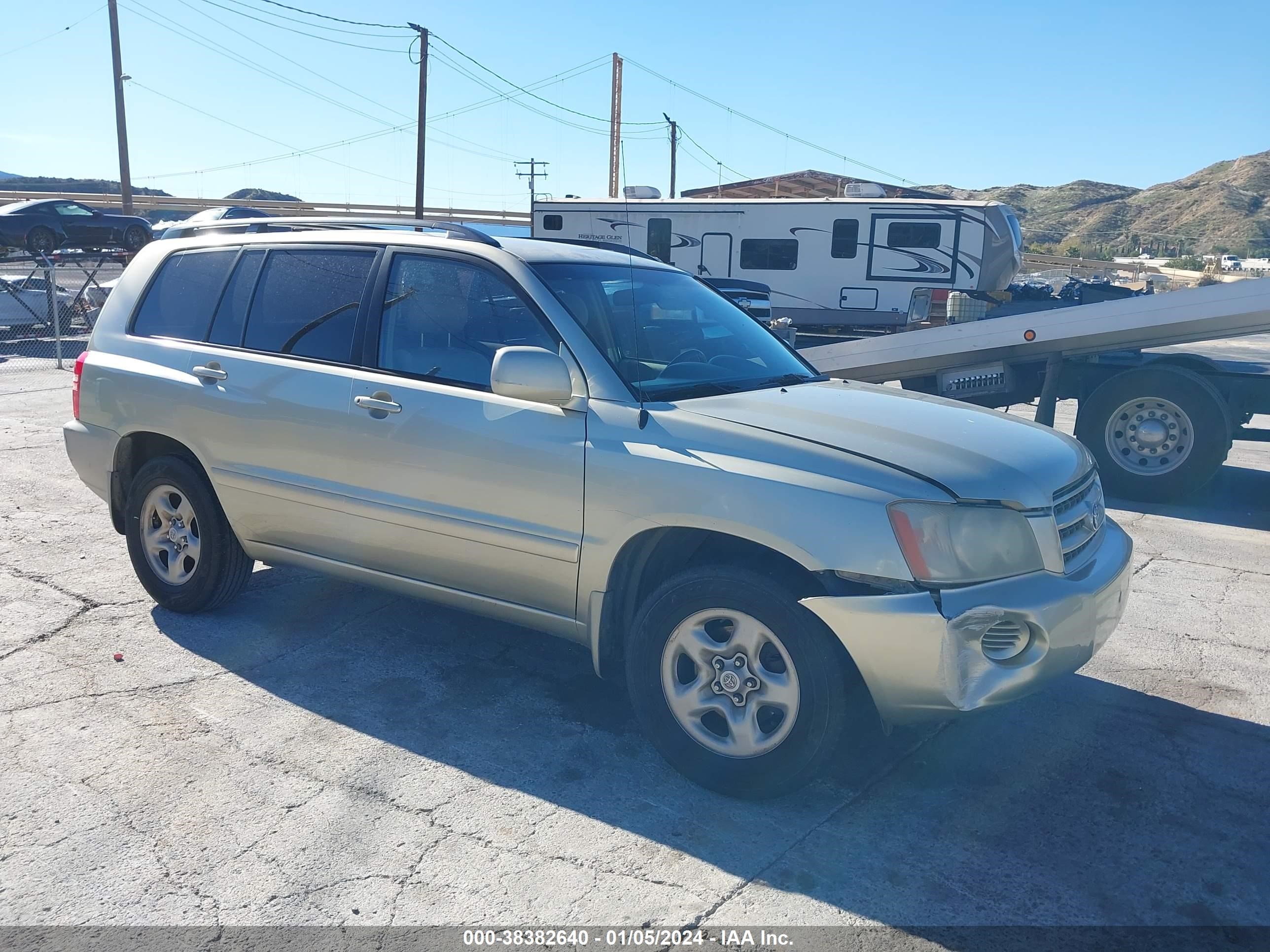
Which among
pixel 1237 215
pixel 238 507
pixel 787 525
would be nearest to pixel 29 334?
pixel 238 507

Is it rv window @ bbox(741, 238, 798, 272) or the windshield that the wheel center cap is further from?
rv window @ bbox(741, 238, 798, 272)

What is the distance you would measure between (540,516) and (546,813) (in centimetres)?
101

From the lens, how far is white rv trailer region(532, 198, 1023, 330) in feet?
61.8

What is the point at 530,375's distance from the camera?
3482 millimetres

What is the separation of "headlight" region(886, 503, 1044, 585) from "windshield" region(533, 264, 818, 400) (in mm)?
1023

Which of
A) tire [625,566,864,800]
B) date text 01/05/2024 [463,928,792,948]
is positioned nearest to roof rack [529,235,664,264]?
tire [625,566,864,800]

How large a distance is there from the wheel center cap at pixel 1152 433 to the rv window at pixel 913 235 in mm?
11710

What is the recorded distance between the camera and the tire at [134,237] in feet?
80.7

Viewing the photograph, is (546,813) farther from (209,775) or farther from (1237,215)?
(1237,215)

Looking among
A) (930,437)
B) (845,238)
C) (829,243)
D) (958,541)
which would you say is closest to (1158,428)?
(930,437)

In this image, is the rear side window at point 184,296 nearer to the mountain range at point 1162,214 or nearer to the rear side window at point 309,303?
the rear side window at point 309,303

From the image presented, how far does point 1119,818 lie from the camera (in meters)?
3.29

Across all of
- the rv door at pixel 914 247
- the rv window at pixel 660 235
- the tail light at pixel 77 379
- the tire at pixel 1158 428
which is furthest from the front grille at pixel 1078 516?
the rv window at pixel 660 235

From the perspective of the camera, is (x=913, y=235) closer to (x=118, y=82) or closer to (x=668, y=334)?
(x=668, y=334)
